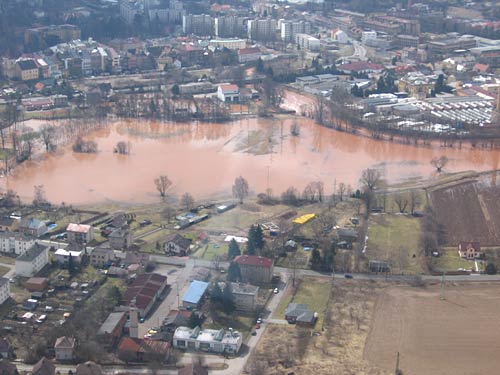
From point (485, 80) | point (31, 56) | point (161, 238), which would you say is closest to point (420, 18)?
point (485, 80)

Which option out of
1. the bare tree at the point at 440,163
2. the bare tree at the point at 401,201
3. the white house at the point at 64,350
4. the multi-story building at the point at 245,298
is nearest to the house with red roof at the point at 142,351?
the white house at the point at 64,350

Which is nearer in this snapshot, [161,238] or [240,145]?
[161,238]

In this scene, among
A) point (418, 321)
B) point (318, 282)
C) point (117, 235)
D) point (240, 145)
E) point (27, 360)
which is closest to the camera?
point (27, 360)

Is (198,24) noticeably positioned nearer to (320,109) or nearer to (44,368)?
(320,109)

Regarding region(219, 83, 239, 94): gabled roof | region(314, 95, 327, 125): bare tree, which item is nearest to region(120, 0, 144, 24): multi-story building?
region(219, 83, 239, 94): gabled roof

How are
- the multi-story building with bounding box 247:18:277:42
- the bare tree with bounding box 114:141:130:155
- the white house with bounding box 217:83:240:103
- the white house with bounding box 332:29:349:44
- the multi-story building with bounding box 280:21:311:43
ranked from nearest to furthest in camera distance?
the bare tree with bounding box 114:141:130:155, the white house with bounding box 217:83:240:103, the white house with bounding box 332:29:349:44, the multi-story building with bounding box 247:18:277:42, the multi-story building with bounding box 280:21:311:43

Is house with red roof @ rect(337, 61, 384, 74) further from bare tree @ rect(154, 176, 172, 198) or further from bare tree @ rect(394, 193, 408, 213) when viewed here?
bare tree @ rect(154, 176, 172, 198)

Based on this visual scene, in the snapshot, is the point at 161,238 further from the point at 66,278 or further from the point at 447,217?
the point at 447,217
